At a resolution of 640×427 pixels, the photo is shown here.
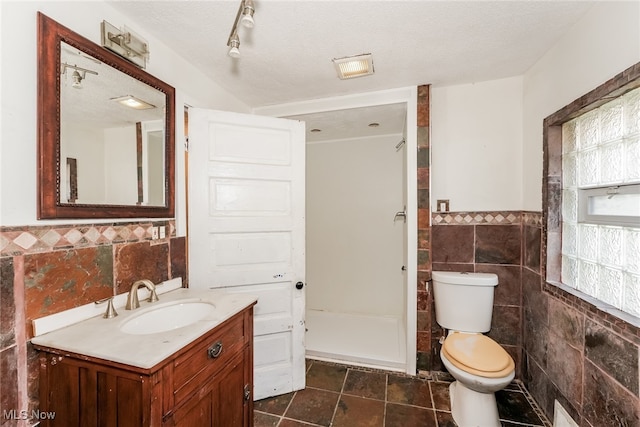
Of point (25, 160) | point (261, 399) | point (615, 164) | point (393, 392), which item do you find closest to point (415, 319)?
point (393, 392)

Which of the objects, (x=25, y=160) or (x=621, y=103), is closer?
(x=25, y=160)

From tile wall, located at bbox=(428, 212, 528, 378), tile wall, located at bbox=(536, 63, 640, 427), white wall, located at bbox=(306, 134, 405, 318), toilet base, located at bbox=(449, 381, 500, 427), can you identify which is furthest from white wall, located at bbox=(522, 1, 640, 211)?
white wall, located at bbox=(306, 134, 405, 318)

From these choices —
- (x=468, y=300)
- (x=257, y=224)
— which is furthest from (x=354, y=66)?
Answer: (x=468, y=300)

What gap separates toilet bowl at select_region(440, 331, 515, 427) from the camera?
149cm

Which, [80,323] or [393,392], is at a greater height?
[80,323]

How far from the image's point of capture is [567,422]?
145cm

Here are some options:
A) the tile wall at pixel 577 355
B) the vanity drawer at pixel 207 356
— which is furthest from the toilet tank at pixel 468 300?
the vanity drawer at pixel 207 356

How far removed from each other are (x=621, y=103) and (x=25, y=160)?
8.06 feet

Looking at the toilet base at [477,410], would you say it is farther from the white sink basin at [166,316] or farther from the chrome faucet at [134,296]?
the chrome faucet at [134,296]

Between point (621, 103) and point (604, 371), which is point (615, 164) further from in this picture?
point (604, 371)

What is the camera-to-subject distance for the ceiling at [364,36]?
4.33 ft

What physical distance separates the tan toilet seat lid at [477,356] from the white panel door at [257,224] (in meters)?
1.01

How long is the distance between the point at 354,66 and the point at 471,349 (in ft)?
6.34

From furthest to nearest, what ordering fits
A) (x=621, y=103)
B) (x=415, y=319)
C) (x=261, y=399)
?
(x=415, y=319) → (x=261, y=399) → (x=621, y=103)
